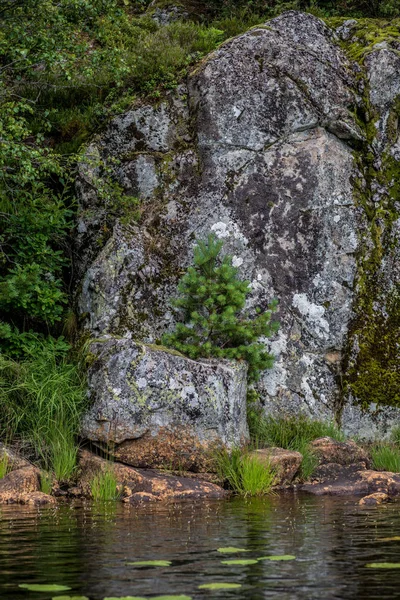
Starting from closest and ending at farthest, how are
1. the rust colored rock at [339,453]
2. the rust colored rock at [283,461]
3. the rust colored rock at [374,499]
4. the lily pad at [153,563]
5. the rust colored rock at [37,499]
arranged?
the lily pad at [153,563] → the rust colored rock at [374,499] → the rust colored rock at [37,499] → the rust colored rock at [283,461] → the rust colored rock at [339,453]

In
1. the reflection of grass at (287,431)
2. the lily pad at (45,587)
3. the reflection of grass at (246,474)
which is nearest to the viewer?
the lily pad at (45,587)

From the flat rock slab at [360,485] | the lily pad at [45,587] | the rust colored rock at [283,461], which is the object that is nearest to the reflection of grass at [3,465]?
the rust colored rock at [283,461]

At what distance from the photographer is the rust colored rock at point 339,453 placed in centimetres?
1191

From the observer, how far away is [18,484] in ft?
34.1

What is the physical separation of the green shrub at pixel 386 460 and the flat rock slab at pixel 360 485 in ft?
3.49

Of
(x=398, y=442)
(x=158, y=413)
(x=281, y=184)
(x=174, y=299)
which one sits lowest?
(x=398, y=442)

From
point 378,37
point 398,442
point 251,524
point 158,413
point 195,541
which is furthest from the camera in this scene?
point 378,37

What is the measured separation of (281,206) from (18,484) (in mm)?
6300

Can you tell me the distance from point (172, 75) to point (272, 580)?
11.2 meters

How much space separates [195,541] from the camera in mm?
6801

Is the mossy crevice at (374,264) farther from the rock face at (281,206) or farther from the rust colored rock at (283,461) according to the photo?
the rust colored rock at (283,461)

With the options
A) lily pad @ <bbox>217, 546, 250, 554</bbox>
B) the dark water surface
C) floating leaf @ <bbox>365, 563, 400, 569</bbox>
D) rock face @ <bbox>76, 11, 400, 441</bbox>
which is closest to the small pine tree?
rock face @ <bbox>76, 11, 400, 441</bbox>

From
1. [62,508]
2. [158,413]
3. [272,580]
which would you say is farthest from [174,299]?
[272,580]

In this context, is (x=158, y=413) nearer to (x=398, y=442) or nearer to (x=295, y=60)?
(x=398, y=442)
